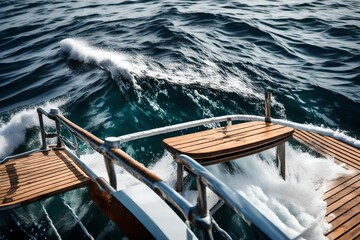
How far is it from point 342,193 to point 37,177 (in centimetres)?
421

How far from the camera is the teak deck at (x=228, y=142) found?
Result: 12.6 ft

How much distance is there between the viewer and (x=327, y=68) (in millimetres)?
11281

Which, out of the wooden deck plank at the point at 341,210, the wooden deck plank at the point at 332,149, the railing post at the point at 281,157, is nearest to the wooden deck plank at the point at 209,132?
the railing post at the point at 281,157

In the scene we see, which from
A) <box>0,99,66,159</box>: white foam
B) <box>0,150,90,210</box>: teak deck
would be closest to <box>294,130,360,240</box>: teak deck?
<box>0,150,90,210</box>: teak deck

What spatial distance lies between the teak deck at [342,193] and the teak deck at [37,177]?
3.06m

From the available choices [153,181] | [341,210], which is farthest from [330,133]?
[153,181]

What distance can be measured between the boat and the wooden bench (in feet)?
0.04

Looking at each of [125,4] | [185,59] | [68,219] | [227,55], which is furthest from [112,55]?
[125,4]

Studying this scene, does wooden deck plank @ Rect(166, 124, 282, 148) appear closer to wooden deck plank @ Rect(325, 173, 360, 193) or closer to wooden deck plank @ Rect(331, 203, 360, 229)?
wooden deck plank @ Rect(325, 173, 360, 193)

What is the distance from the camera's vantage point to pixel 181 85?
8.42 metres

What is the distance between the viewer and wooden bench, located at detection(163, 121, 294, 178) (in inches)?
151

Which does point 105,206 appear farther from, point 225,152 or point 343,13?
point 343,13

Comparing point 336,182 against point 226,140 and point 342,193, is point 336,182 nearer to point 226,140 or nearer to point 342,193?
point 342,193

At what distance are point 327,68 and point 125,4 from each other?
607 inches
